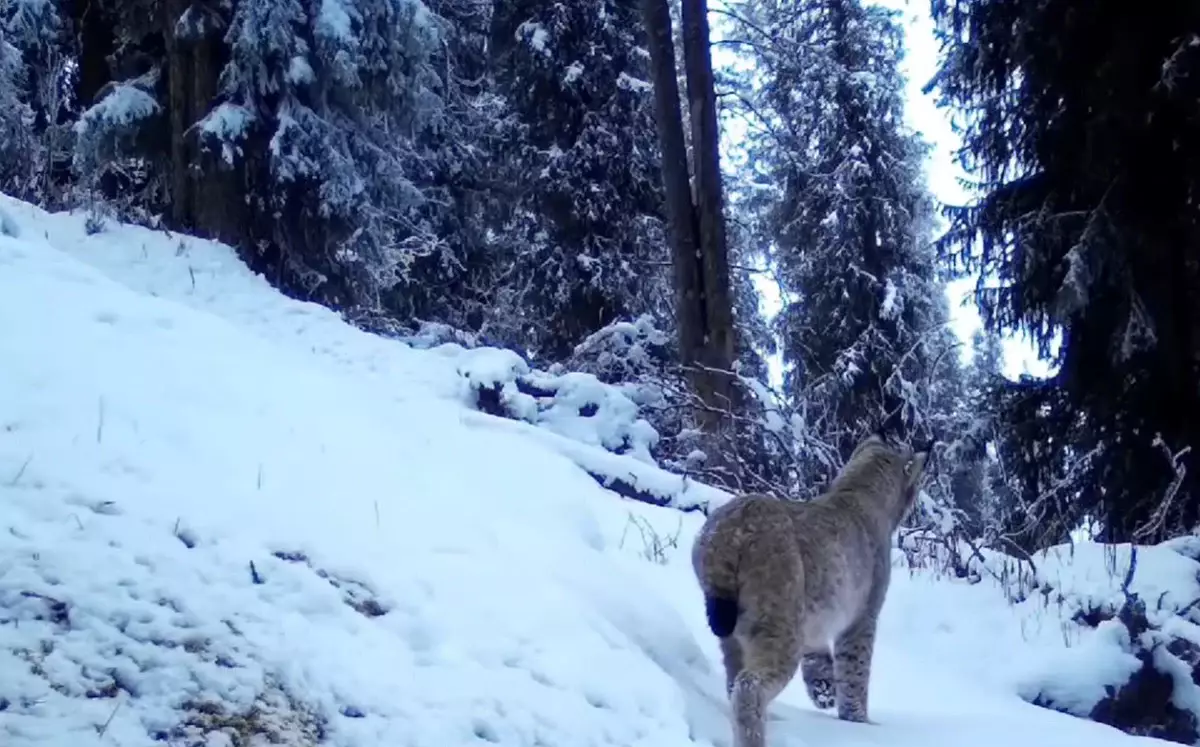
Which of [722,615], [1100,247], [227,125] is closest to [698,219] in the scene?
[1100,247]

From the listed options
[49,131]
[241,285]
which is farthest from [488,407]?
[49,131]

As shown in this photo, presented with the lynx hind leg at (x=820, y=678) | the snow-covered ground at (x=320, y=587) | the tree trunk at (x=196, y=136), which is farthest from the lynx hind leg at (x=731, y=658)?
the tree trunk at (x=196, y=136)

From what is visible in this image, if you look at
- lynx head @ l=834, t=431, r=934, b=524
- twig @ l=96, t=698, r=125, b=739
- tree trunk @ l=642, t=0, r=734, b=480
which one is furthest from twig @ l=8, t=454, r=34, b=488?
tree trunk @ l=642, t=0, r=734, b=480

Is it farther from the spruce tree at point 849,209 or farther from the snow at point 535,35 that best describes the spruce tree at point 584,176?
the spruce tree at point 849,209

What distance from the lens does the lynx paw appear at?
6051mm

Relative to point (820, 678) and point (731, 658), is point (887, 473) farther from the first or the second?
point (731, 658)

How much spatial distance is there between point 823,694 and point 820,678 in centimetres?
7

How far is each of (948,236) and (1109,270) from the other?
1.92 m

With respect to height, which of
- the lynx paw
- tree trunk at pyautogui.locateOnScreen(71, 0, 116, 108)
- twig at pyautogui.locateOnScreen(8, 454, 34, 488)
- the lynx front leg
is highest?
tree trunk at pyautogui.locateOnScreen(71, 0, 116, 108)

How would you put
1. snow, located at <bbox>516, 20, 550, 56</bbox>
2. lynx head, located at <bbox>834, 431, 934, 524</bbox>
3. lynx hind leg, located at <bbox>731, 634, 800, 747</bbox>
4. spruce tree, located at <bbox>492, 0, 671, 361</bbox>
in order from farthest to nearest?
1. snow, located at <bbox>516, 20, 550, 56</bbox>
2. spruce tree, located at <bbox>492, 0, 671, 361</bbox>
3. lynx head, located at <bbox>834, 431, 934, 524</bbox>
4. lynx hind leg, located at <bbox>731, 634, 800, 747</bbox>

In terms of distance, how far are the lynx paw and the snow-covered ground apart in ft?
0.61

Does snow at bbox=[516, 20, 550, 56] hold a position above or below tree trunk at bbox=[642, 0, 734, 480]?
above

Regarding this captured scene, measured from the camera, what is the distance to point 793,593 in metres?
5.00

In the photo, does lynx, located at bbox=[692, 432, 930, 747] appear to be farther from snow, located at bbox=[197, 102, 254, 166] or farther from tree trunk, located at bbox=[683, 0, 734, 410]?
snow, located at bbox=[197, 102, 254, 166]
